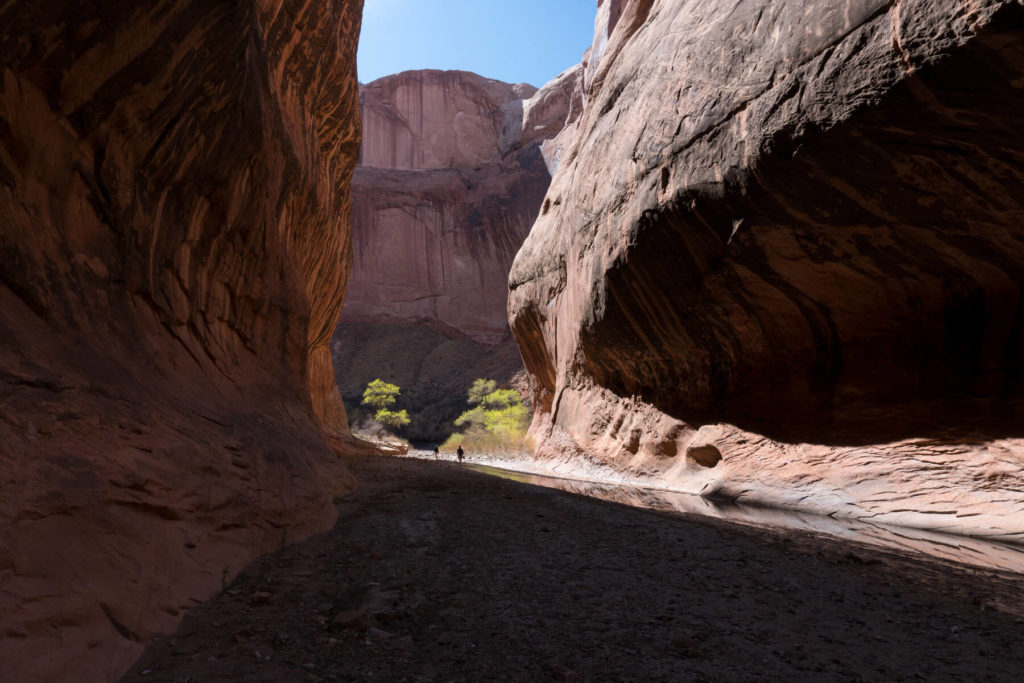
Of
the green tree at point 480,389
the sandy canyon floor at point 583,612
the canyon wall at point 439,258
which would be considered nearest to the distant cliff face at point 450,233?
the canyon wall at point 439,258

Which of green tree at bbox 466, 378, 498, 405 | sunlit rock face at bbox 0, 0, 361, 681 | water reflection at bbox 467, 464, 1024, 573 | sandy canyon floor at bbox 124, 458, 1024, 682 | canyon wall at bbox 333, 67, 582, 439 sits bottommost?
sandy canyon floor at bbox 124, 458, 1024, 682

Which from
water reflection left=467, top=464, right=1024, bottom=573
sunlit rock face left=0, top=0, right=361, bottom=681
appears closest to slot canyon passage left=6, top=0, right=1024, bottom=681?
Answer: sunlit rock face left=0, top=0, right=361, bottom=681

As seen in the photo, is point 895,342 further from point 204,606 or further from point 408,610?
point 204,606

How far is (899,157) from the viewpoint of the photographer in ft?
20.1

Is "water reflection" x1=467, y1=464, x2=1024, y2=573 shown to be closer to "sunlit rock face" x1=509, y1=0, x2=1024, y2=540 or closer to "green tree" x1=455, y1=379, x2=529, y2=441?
"sunlit rock face" x1=509, y1=0, x2=1024, y2=540

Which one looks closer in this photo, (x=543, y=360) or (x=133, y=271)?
(x=133, y=271)

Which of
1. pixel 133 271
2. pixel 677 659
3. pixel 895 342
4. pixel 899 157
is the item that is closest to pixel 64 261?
pixel 133 271

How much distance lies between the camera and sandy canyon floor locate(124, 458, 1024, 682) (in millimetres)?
2305

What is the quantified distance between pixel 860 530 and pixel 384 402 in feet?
107

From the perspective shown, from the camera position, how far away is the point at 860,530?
612cm

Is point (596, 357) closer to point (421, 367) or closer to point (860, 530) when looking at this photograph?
point (860, 530)

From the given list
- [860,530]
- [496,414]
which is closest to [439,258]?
[496,414]

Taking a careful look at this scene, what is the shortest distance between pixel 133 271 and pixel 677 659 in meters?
4.52

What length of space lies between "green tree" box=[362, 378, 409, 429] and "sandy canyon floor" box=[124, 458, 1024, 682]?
29.8m
